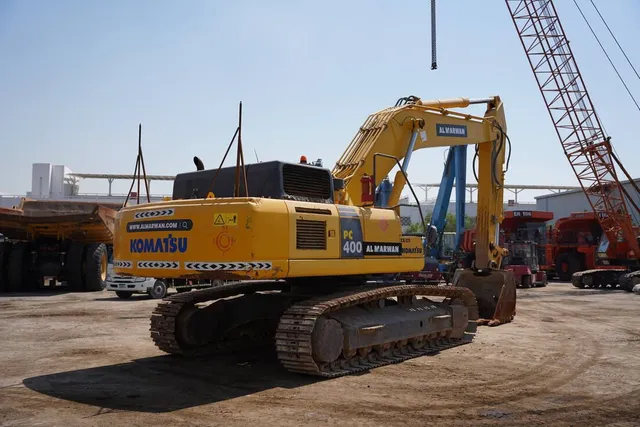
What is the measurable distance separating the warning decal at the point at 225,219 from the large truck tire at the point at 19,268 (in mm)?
18642

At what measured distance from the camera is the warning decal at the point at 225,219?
736 cm

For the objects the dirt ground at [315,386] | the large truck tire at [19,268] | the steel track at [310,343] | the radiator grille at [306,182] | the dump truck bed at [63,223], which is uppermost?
the dump truck bed at [63,223]

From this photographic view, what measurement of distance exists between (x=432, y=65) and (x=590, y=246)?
57.7 ft

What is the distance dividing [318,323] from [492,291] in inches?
267

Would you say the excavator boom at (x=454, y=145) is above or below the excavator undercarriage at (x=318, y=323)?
above

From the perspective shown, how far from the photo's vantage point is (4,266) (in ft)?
76.9

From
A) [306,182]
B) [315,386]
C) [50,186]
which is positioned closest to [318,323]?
[315,386]

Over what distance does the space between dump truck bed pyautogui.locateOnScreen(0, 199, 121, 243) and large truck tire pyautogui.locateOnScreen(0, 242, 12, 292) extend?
0.63 metres

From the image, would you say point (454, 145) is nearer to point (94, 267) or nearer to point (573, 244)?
point (94, 267)

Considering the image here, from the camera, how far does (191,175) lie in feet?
30.3

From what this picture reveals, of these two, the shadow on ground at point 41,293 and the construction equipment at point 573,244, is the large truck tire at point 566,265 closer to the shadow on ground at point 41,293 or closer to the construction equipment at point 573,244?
the construction equipment at point 573,244

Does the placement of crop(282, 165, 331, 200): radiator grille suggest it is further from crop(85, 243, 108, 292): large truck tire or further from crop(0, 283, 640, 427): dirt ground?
crop(85, 243, 108, 292): large truck tire

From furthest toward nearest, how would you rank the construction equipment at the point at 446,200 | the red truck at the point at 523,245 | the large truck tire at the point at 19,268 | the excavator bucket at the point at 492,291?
the red truck at the point at 523,245 < the construction equipment at the point at 446,200 < the large truck tire at the point at 19,268 < the excavator bucket at the point at 492,291

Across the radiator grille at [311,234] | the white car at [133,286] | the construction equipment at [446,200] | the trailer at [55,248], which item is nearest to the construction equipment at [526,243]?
the construction equipment at [446,200]
